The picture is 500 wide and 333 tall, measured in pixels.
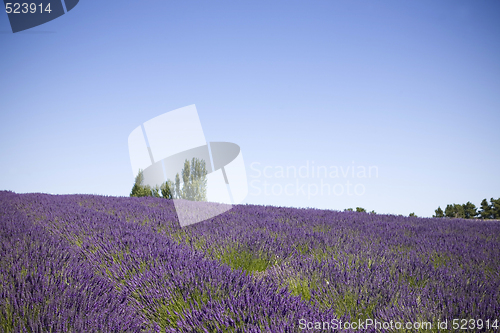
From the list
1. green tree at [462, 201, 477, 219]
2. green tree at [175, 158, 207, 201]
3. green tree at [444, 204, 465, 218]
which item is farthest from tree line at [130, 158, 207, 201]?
green tree at [462, 201, 477, 219]

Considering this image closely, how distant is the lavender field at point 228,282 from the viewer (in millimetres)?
1464

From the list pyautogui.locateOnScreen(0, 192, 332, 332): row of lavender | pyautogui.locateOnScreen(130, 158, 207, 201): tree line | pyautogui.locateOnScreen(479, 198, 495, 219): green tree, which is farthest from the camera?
pyautogui.locateOnScreen(130, 158, 207, 201): tree line

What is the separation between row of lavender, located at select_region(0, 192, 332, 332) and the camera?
142cm

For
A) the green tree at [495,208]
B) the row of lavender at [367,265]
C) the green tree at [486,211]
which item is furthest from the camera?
the green tree at [486,211]

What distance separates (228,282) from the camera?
179cm

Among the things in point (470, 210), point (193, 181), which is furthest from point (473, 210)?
point (193, 181)

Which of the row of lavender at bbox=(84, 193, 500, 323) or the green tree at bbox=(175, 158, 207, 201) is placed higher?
the green tree at bbox=(175, 158, 207, 201)

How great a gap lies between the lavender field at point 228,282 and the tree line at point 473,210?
16608 millimetres

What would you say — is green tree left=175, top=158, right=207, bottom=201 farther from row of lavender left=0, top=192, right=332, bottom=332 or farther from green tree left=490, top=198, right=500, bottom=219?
row of lavender left=0, top=192, right=332, bottom=332

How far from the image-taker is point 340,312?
5.75 ft

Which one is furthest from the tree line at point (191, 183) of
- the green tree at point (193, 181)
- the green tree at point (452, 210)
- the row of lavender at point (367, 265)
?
the row of lavender at point (367, 265)

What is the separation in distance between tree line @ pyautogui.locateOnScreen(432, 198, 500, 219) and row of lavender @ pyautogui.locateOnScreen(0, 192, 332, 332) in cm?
1806

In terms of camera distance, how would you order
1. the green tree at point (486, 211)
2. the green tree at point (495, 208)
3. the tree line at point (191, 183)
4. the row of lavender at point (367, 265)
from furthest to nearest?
1. the tree line at point (191, 183)
2. the green tree at point (486, 211)
3. the green tree at point (495, 208)
4. the row of lavender at point (367, 265)

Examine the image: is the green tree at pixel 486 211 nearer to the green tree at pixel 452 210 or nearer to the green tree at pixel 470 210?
the green tree at pixel 470 210
